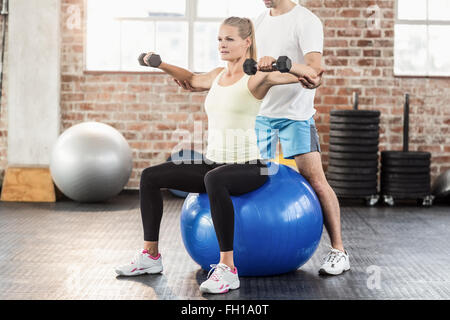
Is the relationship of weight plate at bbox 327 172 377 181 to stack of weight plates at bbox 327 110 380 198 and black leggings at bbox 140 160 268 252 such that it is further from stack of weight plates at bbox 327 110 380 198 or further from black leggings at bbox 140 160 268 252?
black leggings at bbox 140 160 268 252

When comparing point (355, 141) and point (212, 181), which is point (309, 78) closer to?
point (212, 181)

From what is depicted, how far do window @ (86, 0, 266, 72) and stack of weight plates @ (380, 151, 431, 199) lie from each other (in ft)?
6.03

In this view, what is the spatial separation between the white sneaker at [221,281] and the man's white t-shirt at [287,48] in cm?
81

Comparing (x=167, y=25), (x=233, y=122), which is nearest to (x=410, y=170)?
(x=167, y=25)

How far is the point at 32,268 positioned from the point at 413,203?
3780 millimetres

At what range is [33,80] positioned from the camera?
5.95 meters

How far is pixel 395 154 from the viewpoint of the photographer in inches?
225

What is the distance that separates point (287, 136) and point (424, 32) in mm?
3534

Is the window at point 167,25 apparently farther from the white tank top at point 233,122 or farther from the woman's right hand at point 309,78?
the woman's right hand at point 309,78

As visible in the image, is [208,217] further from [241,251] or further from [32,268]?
[32,268]

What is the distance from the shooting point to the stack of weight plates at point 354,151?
562 cm

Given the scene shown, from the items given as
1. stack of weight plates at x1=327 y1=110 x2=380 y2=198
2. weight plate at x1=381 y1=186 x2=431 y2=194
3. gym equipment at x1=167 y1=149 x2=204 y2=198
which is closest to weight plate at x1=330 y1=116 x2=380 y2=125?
stack of weight plates at x1=327 y1=110 x2=380 y2=198

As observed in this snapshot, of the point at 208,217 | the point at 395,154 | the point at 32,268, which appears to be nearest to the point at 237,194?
the point at 208,217

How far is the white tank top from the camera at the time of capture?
2.87 metres
